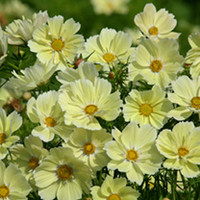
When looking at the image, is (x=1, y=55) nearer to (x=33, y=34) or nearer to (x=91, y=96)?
(x=33, y=34)

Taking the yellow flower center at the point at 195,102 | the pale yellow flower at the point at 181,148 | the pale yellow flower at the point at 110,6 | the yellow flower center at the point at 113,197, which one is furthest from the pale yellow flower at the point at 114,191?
the pale yellow flower at the point at 110,6

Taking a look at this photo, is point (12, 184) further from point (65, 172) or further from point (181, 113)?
point (181, 113)

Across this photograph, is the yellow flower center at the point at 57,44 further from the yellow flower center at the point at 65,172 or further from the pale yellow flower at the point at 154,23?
the yellow flower center at the point at 65,172

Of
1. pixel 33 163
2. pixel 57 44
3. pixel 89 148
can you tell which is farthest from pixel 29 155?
pixel 57 44

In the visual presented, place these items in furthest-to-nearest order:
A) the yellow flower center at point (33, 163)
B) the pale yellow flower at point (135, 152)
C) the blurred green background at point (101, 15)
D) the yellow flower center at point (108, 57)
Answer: the blurred green background at point (101, 15), the yellow flower center at point (108, 57), the yellow flower center at point (33, 163), the pale yellow flower at point (135, 152)

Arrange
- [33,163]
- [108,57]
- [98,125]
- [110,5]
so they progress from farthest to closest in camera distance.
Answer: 1. [110,5]
2. [108,57]
3. [33,163]
4. [98,125]

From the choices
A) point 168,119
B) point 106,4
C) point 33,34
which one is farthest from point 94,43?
point 106,4
